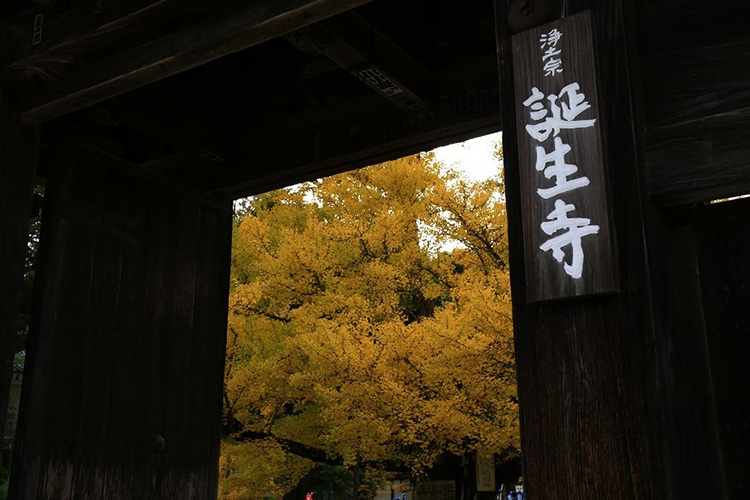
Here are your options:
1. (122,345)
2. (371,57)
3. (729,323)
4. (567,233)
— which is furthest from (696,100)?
(122,345)

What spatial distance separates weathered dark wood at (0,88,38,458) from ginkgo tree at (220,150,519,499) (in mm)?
6293

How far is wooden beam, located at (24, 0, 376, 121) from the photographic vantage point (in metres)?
3.75

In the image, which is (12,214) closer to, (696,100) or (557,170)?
(557,170)

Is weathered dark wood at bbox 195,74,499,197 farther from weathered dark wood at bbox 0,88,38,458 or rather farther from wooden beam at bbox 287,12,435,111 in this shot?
weathered dark wood at bbox 0,88,38,458

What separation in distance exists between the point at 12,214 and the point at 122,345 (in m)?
1.36

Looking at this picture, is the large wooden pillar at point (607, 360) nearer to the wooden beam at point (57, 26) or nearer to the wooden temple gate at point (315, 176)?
the wooden temple gate at point (315, 176)

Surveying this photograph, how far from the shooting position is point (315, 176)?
633 cm

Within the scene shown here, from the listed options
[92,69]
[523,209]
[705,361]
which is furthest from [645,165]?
[92,69]

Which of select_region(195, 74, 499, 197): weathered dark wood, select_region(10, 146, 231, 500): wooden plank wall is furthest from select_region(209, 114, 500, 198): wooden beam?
select_region(10, 146, 231, 500): wooden plank wall

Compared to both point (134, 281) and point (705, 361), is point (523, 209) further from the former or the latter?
point (134, 281)

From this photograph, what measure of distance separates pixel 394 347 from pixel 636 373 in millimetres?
8327

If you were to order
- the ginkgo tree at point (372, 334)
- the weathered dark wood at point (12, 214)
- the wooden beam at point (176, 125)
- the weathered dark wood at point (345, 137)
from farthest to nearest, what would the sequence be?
the ginkgo tree at point (372, 334) < the wooden beam at point (176, 125) < the weathered dark wood at point (345, 137) < the weathered dark wood at point (12, 214)

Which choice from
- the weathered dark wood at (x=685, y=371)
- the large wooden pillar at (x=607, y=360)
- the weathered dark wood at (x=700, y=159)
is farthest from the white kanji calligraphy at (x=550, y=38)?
the weathered dark wood at (x=685, y=371)

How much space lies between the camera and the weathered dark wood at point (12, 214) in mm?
4531
